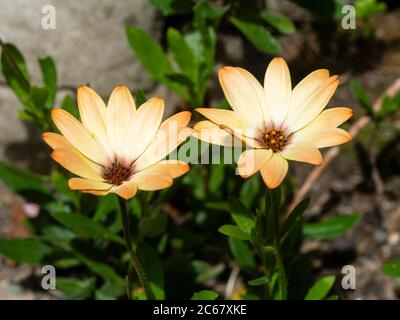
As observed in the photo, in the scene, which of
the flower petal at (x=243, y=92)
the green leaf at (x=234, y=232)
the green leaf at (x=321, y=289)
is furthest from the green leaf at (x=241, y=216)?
the green leaf at (x=321, y=289)

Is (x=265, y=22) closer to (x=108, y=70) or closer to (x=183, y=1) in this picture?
(x=183, y=1)

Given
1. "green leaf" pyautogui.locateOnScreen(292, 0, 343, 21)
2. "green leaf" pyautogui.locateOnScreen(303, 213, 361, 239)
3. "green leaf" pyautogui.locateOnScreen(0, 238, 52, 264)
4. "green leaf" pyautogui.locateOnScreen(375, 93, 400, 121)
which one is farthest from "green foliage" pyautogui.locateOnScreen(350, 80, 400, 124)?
"green leaf" pyautogui.locateOnScreen(0, 238, 52, 264)

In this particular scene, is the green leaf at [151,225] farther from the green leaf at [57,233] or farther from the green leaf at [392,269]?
the green leaf at [392,269]

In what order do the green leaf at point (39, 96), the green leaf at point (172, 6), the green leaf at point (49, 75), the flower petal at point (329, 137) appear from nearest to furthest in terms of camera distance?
the flower petal at point (329, 137)
the green leaf at point (39, 96)
the green leaf at point (49, 75)
the green leaf at point (172, 6)

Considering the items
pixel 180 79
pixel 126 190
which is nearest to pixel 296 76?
pixel 180 79

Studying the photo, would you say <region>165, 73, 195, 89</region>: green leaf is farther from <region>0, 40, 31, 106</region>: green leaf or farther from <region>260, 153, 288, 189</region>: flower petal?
<region>260, 153, 288, 189</region>: flower petal

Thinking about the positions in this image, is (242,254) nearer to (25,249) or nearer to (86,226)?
(86,226)
